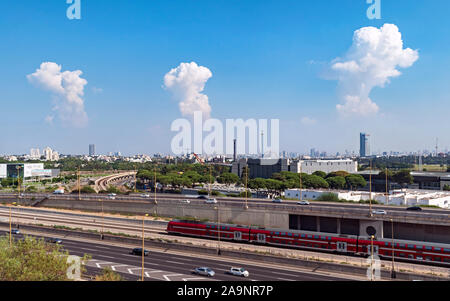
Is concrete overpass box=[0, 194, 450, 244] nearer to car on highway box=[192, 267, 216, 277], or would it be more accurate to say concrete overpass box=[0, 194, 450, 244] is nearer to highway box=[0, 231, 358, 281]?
highway box=[0, 231, 358, 281]

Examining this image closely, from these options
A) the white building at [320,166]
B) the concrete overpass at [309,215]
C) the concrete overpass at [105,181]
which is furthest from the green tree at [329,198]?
the concrete overpass at [105,181]

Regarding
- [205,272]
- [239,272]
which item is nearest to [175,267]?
[205,272]

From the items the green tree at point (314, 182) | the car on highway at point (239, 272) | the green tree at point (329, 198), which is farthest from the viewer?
the green tree at point (314, 182)

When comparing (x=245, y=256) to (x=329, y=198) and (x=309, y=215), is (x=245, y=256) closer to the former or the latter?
(x=309, y=215)

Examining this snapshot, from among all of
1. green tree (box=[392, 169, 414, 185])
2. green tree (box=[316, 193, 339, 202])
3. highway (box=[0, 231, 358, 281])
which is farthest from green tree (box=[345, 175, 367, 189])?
highway (box=[0, 231, 358, 281])

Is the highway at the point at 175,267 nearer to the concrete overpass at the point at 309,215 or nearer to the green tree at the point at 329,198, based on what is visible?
the concrete overpass at the point at 309,215
